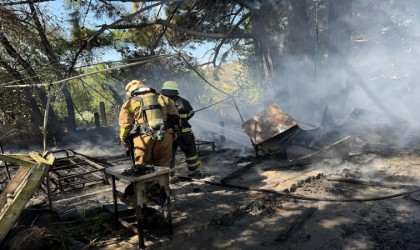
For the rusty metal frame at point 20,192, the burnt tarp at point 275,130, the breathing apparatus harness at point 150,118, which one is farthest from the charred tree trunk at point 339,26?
the rusty metal frame at point 20,192

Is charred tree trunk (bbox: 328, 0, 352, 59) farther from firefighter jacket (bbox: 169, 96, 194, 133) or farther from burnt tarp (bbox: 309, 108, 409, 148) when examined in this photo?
firefighter jacket (bbox: 169, 96, 194, 133)

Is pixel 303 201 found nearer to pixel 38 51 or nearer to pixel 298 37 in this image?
pixel 298 37

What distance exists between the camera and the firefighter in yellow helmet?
4.51m

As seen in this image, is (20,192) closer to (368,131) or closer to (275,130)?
(275,130)

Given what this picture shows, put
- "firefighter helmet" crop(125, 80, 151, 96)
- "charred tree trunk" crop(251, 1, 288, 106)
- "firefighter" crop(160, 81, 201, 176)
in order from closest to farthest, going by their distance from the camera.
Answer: "firefighter helmet" crop(125, 80, 151, 96) < "firefighter" crop(160, 81, 201, 176) < "charred tree trunk" crop(251, 1, 288, 106)

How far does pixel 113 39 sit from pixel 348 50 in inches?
313

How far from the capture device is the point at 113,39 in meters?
11.1

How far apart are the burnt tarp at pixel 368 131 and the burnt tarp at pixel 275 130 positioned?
50 centimetres

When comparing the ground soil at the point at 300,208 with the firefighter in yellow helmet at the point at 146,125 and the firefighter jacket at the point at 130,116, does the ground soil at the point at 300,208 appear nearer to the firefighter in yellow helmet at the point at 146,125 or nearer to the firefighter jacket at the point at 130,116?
the firefighter in yellow helmet at the point at 146,125

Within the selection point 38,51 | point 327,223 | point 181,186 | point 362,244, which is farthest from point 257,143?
point 38,51

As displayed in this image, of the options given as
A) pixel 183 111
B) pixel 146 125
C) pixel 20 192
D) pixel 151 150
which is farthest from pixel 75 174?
pixel 20 192

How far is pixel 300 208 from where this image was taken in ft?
13.9

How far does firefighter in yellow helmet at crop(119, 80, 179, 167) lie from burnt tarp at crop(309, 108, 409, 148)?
381 cm

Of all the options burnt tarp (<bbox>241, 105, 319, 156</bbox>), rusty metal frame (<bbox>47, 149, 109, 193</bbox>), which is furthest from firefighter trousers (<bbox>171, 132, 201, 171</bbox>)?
burnt tarp (<bbox>241, 105, 319, 156</bbox>)
